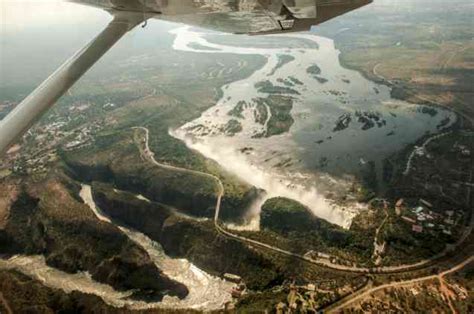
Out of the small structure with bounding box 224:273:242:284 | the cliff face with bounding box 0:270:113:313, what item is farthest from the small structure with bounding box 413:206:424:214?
the cliff face with bounding box 0:270:113:313

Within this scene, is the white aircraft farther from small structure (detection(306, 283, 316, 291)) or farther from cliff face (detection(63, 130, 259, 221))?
cliff face (detection(63, 130, 259, 221))

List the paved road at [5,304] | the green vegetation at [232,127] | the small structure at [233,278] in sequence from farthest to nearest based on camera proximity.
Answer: the green vegetation at [232,127], the small structure at [233,278], the paved road at [5,304]

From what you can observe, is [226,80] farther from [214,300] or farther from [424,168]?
[214,300]

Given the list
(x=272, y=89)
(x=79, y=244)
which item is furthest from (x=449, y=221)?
(x=272, y=89)

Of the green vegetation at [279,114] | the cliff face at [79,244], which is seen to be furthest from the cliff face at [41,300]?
the green vegetation at [279,114]

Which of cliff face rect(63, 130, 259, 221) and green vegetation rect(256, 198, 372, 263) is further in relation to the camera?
cliff face rect(63, 130, 259, 221)

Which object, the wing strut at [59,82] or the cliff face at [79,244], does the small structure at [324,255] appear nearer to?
the cliff face at [79,244]

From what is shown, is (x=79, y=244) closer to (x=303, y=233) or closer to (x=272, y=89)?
(x=303, y=233)
